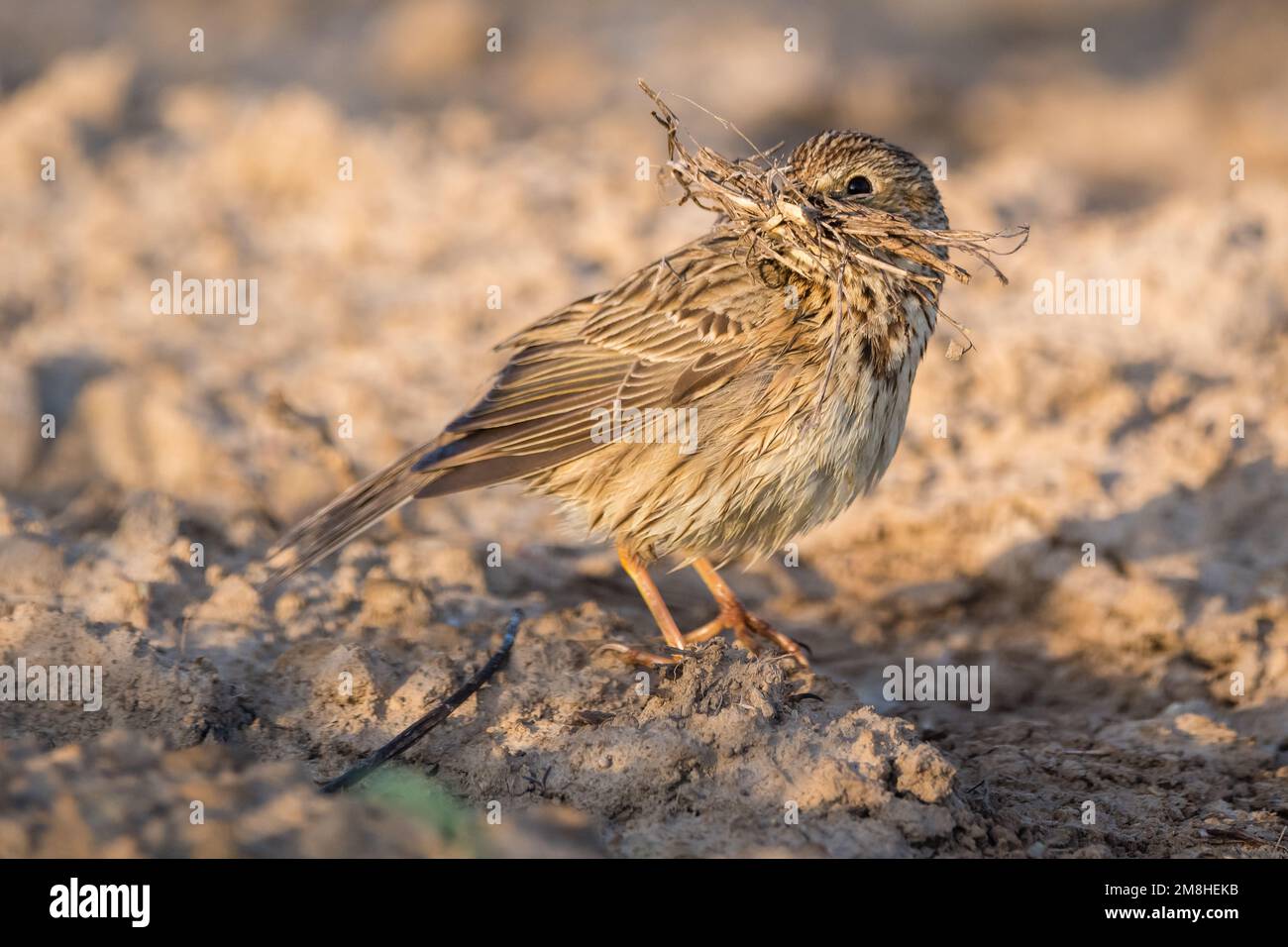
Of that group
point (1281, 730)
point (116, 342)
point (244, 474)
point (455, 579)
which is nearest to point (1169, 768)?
point (1281, 730)

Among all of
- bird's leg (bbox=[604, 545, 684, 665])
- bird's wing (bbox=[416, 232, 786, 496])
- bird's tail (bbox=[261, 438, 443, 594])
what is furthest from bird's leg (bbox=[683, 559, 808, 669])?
bird's tail (bbox=[261, 438, 443, 594])

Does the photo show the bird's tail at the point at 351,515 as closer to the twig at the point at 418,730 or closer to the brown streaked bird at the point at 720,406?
the brown streaked bird at the point at 720,406

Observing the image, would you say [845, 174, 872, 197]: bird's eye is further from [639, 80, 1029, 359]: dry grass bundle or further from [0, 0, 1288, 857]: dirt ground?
[0, 0, 1288, 857]: dirt ground

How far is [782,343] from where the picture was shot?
5.02m

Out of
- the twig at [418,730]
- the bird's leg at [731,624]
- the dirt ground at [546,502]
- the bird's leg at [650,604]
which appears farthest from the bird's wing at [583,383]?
the bird's leg at [731,624]

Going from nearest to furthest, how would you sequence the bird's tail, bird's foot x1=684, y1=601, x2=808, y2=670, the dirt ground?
the dirt ground < the bird's tail < bird's foot x1=684, y1=601, x2=808, y2=670

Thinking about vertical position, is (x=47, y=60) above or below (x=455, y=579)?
above

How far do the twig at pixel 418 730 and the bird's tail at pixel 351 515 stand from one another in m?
0.68

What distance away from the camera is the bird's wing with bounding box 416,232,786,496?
5.16 m

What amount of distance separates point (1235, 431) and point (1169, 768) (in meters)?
2.56

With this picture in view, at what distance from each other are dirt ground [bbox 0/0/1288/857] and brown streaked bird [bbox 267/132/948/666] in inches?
18.5

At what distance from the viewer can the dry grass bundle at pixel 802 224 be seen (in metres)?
4.81
